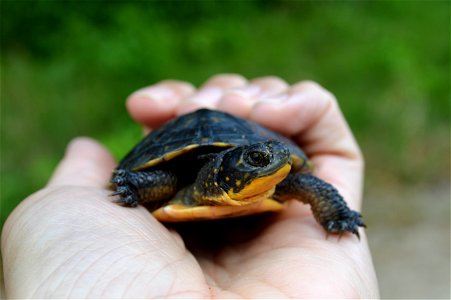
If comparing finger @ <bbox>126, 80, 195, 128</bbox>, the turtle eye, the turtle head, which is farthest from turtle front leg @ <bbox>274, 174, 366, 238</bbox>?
finger @ <bbox>126, 80, 195, 128</bbox>

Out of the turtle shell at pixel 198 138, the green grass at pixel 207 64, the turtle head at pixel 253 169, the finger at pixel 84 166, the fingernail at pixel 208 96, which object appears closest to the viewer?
the turtle head at pixel 253 169

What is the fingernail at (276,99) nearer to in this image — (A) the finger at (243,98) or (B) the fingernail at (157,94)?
(A) the finger at (243,98)

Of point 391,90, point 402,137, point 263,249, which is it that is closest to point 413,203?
point 402,137

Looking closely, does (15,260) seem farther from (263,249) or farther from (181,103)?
(181,103)

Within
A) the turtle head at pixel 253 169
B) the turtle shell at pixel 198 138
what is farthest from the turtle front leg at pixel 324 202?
the turtle head at pixel 253 169

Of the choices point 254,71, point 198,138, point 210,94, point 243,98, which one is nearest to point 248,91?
point 243,98

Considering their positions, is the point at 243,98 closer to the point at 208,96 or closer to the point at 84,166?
the point at 208,96
